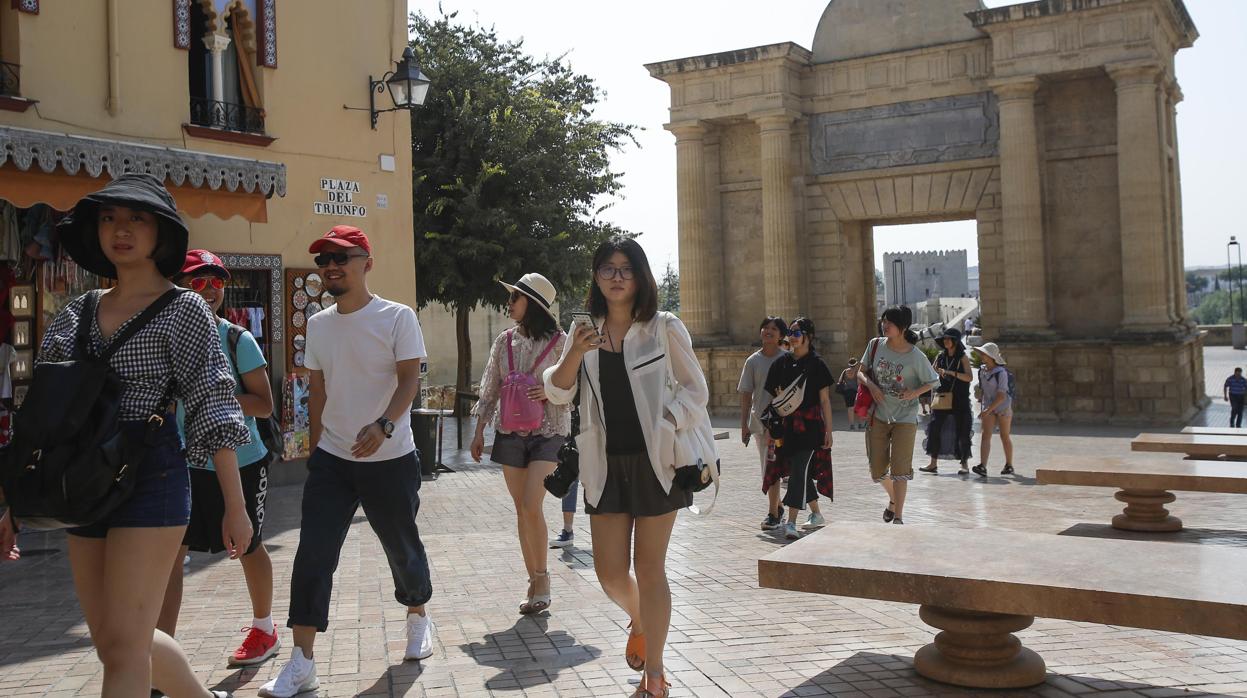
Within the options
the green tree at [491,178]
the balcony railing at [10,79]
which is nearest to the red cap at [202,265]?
the balcony railing at [10,79]

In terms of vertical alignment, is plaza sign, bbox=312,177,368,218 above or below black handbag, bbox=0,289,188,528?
above

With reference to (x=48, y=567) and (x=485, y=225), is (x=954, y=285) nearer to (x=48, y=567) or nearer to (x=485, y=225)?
(x=485, y=225)

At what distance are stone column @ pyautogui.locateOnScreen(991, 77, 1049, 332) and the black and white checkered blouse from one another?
2011 cm

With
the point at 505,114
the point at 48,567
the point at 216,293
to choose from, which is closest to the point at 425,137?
the point at 505,114

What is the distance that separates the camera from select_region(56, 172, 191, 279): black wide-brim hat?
11.3 feet

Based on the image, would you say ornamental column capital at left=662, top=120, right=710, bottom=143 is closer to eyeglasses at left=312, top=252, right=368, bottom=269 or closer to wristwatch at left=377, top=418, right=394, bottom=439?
eyeglasses at left=312, top=252, right=368, bottom=269

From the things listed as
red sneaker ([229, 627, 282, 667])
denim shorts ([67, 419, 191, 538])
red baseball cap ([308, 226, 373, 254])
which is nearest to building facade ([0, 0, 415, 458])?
red baseball cap ([308, 226, 373, 254])

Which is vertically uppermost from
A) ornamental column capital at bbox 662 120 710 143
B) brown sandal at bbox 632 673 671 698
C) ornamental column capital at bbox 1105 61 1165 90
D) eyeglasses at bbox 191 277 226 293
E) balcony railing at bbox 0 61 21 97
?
ornamental column capital at bbox 662 120 710 143

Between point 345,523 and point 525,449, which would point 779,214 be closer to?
point 525,449

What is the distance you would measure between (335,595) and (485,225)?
15.5 m

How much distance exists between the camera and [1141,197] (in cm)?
2055

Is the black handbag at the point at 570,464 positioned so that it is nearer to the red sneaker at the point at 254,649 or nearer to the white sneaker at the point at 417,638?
the white sneaker at the point at 417,638

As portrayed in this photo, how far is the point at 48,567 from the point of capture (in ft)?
25.5

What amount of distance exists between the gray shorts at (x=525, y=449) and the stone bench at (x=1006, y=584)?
199cm
